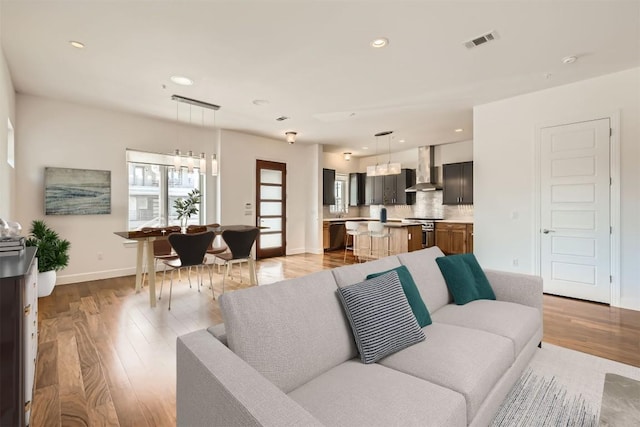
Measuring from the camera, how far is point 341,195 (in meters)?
9.52

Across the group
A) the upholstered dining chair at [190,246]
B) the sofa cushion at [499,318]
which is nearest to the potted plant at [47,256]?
the upholstered dining chair at [190,246]

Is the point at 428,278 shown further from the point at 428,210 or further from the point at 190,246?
Result: the point at 428,210

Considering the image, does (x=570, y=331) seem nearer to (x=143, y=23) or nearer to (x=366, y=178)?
(x=143, y=23)

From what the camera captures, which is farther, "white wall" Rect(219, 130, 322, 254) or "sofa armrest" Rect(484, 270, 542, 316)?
"white wall" Rect(219, 130, 322, 254)

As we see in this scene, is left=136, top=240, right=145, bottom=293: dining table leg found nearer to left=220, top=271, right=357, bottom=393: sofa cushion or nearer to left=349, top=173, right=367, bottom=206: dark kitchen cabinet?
left=220, top=271, right=357, bottom=393: sofa cushion

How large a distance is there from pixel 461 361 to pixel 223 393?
1117mm

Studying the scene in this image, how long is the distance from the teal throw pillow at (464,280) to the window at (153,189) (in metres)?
4.20

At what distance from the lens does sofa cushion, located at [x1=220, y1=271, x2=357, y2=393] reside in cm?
125

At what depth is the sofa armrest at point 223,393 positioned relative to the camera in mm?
812

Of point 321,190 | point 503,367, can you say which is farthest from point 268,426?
point 321,190

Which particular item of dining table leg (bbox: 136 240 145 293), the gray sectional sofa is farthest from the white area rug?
dining table leg (bbox: 136 240 145 293)

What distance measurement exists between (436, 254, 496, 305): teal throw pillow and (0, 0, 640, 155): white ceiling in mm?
2056

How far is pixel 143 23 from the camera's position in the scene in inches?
102

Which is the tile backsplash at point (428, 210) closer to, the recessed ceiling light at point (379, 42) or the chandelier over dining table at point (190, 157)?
the chandelier over dining table at point (190, 157)
